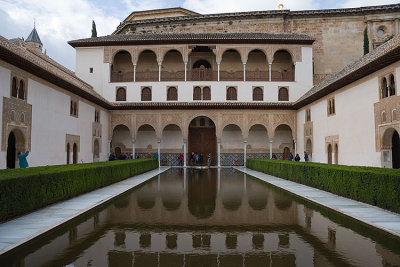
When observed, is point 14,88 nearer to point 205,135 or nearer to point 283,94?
point 205,135

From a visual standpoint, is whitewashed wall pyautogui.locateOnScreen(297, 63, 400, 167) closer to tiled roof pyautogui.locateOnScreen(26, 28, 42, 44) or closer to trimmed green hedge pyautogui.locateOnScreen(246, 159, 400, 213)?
trimmed green hedge pyautogui.locateOnScreen(246, 159, 400, 213)

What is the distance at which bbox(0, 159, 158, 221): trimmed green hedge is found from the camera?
20.6 ft

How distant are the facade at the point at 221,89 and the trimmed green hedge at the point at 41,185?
291 inches

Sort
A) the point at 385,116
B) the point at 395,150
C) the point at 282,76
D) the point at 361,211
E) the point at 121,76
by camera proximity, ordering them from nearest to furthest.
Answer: the point at 361,211, the point at 385,116, the point at 395,150, the point at 282,76, the point at 121,76

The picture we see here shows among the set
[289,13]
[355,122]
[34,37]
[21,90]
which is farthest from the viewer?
[34,37]

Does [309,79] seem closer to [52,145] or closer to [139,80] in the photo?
[139,80]

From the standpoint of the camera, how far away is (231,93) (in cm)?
2631

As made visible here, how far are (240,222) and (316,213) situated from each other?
1956mm

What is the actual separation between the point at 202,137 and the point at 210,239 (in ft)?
77.3

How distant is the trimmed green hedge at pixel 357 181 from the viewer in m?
7.38

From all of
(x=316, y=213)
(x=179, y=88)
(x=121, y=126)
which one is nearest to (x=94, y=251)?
(x=316, y=213)

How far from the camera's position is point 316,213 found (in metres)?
7.43

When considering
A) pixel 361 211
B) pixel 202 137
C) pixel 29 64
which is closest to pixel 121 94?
pixel 202 137

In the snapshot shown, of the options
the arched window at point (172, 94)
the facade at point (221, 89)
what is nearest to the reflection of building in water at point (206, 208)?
the facade at point (221, 89)
